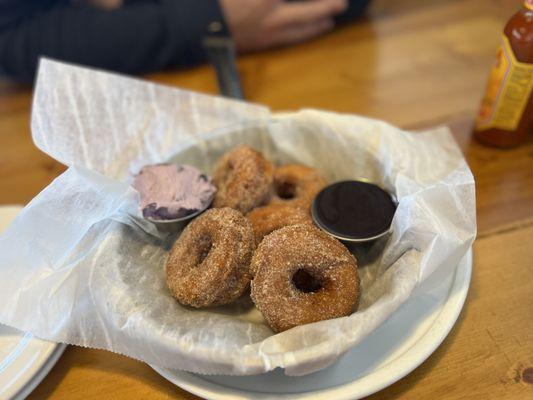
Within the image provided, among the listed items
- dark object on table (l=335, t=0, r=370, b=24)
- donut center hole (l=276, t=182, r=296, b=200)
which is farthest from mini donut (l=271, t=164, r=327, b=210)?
dark object on table (l=335, t=0, r=370, b=24)

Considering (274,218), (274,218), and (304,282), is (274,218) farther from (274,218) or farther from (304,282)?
(304,282)

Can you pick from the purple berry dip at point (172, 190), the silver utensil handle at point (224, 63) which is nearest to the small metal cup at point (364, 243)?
the purple berry dip at point (172, 190)

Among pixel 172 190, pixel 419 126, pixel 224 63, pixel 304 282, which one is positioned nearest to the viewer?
pixel 304 282

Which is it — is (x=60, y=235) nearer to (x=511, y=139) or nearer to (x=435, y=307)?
(x=435, y=307)

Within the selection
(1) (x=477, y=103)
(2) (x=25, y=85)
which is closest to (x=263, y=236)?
(1) (x=477, y=103)

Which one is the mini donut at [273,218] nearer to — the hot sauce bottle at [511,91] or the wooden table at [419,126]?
the wooden table at [419,126]

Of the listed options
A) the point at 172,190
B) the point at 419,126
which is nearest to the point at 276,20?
the point at 419,126

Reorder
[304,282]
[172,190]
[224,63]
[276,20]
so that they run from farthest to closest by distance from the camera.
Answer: [276,20] → [224,63] → [172,190] → [304,282]
